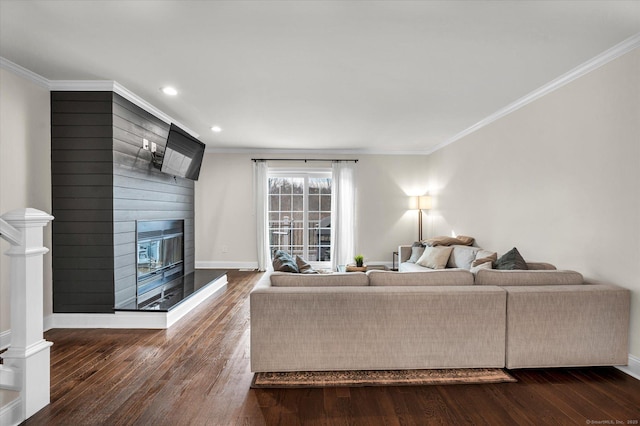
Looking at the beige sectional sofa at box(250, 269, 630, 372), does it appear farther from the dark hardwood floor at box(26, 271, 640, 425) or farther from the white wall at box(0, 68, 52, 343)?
the white wall at box(0, 68, 52, 343)

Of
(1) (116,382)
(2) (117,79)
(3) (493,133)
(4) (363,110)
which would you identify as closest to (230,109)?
(2) (117,79)

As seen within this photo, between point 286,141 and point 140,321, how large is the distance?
3.72m

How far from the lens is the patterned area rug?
2.39 meters

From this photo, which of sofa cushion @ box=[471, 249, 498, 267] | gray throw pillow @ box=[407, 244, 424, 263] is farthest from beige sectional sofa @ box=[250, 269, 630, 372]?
gray throw pillow @ box=[407, 244, 424, 263]

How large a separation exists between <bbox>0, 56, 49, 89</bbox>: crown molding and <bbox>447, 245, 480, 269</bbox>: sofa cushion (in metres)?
5.21

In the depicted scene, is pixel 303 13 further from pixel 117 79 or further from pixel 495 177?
pixel 495 177

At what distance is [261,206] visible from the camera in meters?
6.86

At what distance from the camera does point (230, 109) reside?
13.9 feet

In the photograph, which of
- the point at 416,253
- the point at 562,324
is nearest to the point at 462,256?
the point at 416,253

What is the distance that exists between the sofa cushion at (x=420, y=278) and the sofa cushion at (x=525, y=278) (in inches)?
4.7

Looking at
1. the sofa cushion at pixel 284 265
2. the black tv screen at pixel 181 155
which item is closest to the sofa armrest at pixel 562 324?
the sofa cushion at pixel 284 265

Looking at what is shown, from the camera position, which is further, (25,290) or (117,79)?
(117,79)

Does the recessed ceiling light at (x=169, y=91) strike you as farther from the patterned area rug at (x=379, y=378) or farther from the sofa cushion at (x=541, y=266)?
the sofa cushion at (x=541, y=266)

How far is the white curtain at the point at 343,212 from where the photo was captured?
22.7 ft
